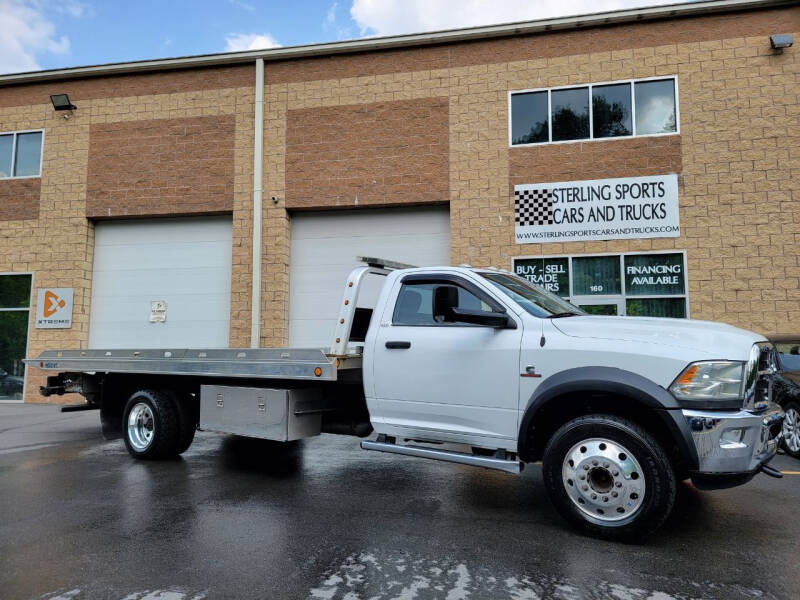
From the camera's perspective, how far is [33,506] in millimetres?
5203


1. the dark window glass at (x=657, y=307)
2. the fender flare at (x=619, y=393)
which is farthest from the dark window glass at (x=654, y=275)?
the fender flare at (x=619, y=393)

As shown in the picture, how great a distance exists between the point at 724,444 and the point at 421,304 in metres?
2.60

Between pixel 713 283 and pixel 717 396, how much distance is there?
909 cm

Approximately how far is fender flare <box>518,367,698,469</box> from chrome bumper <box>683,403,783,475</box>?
53mm

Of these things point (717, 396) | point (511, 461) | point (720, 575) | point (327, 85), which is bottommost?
point (720, 575)

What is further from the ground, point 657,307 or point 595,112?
point 595,112

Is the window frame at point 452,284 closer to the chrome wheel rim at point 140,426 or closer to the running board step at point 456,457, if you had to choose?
the running board step at point 456,457

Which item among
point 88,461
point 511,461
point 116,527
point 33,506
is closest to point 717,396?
point 511,461

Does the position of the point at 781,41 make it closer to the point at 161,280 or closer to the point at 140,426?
the point at 140,426

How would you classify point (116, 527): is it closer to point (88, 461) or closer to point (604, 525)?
point (88, 461)

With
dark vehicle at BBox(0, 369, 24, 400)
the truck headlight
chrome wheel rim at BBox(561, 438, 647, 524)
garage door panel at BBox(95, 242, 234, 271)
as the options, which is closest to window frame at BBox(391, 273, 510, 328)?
chrome wheel rim at BBox(561, 438, 647, 524)

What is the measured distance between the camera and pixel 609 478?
13.6 ft

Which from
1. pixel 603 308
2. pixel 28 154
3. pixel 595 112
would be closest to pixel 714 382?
pixel 603 308

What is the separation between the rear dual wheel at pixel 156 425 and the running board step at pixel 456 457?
2.75 metres
